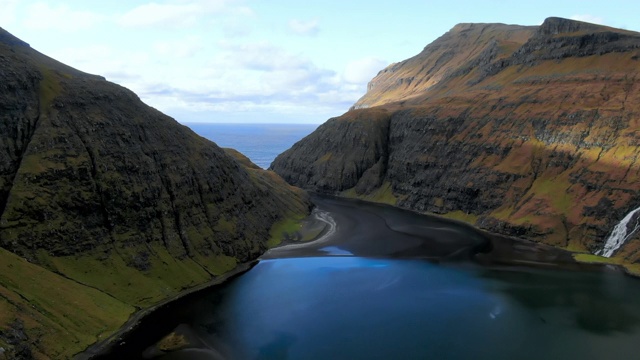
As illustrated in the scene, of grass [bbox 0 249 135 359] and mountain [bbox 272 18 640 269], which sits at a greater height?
mountain [bbox 272 18 640 269]

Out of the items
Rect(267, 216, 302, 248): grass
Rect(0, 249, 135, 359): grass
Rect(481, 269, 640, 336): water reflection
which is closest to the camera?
Rect(0, 249, 135, 359): grass

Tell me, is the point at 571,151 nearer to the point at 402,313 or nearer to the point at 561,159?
the point at 561,159

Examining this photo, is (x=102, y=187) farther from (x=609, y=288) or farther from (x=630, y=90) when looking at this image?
(x=630, y=90)

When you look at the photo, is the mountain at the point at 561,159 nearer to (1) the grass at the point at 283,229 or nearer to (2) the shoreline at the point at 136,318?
(1) the grass at the point at 283,229

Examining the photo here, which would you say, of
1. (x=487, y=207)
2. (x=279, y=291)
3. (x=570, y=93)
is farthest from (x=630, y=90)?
(x=279, y=291)

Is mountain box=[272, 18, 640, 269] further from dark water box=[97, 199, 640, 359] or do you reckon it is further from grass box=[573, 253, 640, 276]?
dark water box=[97, 199, 640, 359]

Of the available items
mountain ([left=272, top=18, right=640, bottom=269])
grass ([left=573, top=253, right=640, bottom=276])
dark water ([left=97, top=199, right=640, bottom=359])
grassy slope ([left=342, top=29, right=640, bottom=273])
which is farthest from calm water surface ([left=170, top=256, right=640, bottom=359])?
grassy slope ([left=342, top=29, right=640, bottom=273])
